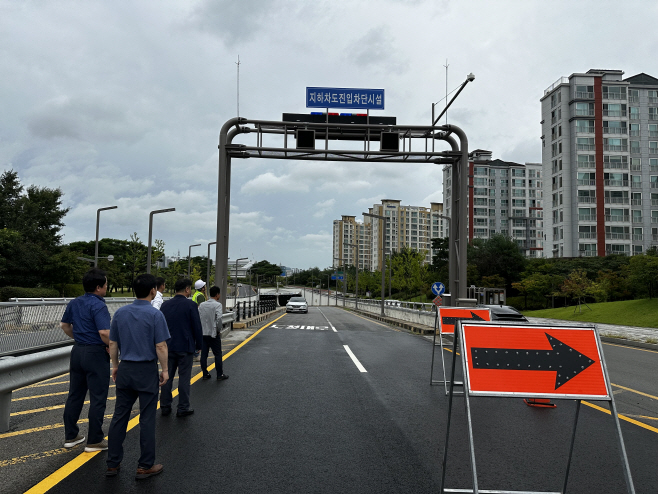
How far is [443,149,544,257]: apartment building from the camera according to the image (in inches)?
3996

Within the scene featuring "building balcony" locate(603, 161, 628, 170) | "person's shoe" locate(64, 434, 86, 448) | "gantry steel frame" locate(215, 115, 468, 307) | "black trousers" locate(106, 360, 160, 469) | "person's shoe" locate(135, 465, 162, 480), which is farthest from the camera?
"building balcony" locate(603, 161, 628, 170)

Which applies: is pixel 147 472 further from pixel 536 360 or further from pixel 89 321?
pixel 536 360

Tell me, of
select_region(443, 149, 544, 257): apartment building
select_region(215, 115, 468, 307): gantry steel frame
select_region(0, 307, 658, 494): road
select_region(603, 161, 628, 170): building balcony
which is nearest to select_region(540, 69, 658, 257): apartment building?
select_region(603, 161, 628, 170): building balcony

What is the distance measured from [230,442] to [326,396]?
9.36 ft

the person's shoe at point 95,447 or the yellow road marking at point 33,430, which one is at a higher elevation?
the person's shoe at point 95,447

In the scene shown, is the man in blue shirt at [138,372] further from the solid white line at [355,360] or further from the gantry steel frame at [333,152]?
the gantry steel frame at [333,152]

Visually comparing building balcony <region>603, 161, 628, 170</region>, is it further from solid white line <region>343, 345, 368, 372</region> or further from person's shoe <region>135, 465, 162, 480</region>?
person's shoe <region>135, 465, 162, 480</region>

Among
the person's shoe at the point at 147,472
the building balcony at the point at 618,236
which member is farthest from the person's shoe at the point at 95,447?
the building balcony at the point at 618,236

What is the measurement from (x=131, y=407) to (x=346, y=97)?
55.1 feet

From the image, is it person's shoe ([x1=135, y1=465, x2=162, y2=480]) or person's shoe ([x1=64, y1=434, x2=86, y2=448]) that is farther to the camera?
person's shoe ([x1=64, y1=434, x2=86, y2=448])

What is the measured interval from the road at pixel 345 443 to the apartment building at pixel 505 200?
311 ft

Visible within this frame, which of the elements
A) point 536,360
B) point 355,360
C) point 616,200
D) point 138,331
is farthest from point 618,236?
point 138,331

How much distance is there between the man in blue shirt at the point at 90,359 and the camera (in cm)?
538

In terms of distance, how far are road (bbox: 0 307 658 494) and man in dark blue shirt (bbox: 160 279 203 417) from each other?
0.85ft
